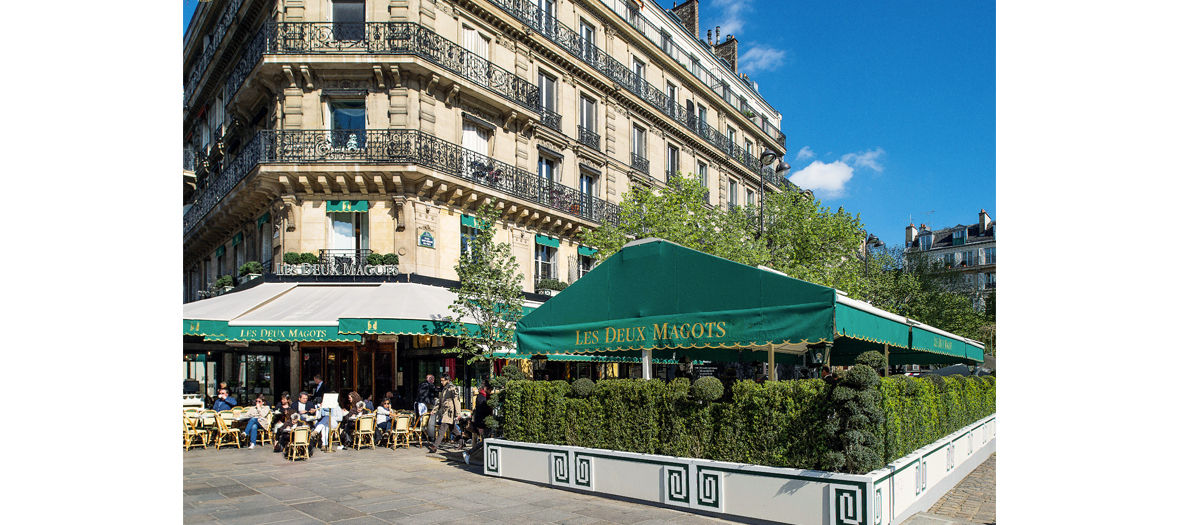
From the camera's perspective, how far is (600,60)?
966 inches

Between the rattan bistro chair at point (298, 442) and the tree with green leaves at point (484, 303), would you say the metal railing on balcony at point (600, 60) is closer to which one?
the tree with green leaves at point (484, 303)

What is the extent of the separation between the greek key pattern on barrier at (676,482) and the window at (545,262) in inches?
537

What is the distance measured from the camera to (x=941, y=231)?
84.3 m

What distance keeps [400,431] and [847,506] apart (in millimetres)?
9853

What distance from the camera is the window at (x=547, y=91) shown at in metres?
22.2

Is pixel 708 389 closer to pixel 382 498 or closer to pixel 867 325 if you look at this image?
pixel 867 325

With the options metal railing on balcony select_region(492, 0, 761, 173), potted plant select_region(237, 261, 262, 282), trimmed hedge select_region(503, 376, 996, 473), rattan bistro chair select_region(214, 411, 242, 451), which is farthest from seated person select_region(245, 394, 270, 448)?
metal railing on balcony select_region(492, 0, 761, 173)

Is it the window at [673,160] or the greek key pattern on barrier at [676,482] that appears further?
the window at [673,160]

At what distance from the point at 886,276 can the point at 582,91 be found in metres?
21.8

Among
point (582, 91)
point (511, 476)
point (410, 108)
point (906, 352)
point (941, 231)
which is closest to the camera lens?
point (511, 476)

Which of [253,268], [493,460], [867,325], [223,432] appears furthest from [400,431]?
[867,325]

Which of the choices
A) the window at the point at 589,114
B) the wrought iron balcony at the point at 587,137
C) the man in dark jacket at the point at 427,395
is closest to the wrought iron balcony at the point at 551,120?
the wrought iron balcony at the point at 587,137

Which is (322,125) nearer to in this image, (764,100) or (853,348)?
(853,348)
